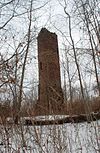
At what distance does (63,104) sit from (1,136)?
0.90 metres

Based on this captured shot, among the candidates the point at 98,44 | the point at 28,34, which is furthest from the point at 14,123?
the point at 28,34

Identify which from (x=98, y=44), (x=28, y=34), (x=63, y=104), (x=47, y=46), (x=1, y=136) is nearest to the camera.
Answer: (x=1, y=136)

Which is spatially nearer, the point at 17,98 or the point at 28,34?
the point at 17,98

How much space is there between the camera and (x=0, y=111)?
2.81 meters

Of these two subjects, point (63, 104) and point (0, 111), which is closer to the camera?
point (0, 111)

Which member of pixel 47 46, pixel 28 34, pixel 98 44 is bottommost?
pixel 98 44

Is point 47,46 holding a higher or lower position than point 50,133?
higher

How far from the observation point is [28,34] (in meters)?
8.59

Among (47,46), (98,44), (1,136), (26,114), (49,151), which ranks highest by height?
(47,46)

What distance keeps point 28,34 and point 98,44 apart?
4113 mm

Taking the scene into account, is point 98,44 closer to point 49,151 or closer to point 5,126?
point 49,151

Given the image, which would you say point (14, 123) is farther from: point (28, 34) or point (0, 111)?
point (28, 34)

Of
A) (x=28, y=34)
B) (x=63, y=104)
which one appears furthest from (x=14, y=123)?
(x=28, y=34)

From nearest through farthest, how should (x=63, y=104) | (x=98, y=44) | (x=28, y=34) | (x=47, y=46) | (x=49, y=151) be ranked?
(x=49, y=151)
(x=63, y=104)
(x=98, y=44)
(x=28, y=34)
(x=47, y=46)
